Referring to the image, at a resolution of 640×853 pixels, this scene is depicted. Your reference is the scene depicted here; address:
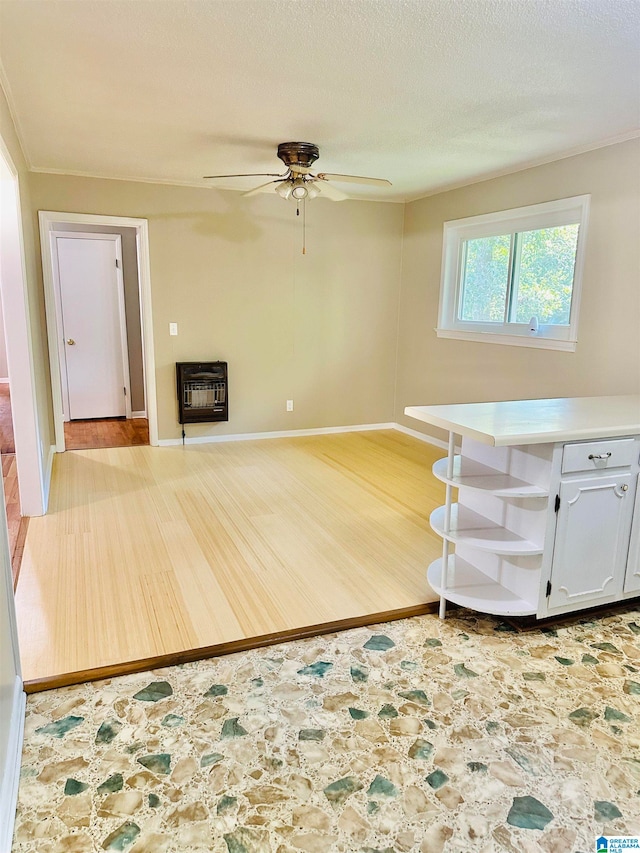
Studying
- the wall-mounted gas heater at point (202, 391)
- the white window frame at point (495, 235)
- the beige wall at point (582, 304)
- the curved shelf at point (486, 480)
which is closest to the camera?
the curved shelf at point (486, 480)

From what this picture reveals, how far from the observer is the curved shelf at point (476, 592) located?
96.4 inches

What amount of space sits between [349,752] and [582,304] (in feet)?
10.9

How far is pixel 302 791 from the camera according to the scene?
5.53 ft

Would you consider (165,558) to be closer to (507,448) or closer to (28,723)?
(28,723)

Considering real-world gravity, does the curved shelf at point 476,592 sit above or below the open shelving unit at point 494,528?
below

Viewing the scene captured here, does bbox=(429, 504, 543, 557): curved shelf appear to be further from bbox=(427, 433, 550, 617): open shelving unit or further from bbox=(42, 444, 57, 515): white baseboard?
bbox=(42, 444, 57, 515): white baseboard

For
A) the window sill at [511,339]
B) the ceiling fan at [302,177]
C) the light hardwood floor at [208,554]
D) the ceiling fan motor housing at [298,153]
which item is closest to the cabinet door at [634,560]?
the light hardwood floor at [208,554]

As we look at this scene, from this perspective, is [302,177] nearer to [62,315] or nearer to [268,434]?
[268,434]

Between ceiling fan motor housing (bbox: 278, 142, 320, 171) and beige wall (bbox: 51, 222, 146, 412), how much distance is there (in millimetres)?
3301

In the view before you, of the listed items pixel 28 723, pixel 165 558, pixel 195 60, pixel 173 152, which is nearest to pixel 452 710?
pixel 28 723

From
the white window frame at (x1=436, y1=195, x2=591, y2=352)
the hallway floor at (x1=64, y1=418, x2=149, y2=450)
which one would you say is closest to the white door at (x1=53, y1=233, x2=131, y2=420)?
the hallway floor at (x1=64, y1=418, x2=149, y2=450)

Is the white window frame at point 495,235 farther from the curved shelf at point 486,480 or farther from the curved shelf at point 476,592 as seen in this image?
the curved shelf at point 476,592

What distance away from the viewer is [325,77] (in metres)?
2.72

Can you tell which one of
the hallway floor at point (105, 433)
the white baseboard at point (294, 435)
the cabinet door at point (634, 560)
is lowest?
the hallway floor at point (105, 433)
